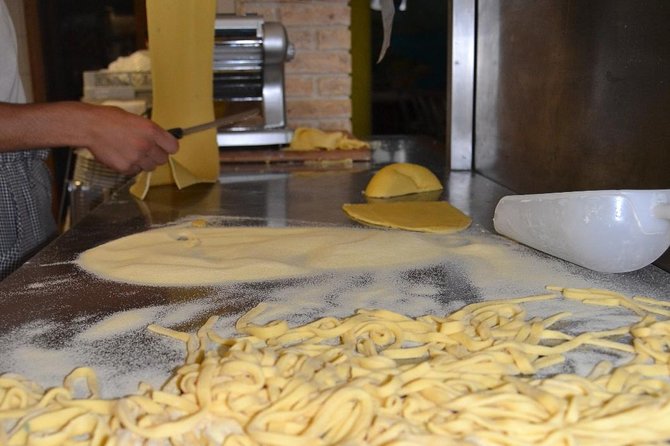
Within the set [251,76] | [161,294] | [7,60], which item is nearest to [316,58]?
[251,76]

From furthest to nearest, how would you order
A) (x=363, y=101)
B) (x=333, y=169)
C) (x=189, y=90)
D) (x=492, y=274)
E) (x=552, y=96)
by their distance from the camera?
(x=363, y=101) < (x=333, y=169) < (x=189, y=90) < (x=552, y=96) < (x=492, y=274)

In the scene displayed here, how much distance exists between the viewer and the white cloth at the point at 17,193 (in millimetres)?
1516

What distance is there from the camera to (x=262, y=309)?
0.87 metres

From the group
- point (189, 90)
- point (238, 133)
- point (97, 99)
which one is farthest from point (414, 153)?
point (97, 99)

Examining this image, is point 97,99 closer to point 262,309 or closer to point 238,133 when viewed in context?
point 238,133

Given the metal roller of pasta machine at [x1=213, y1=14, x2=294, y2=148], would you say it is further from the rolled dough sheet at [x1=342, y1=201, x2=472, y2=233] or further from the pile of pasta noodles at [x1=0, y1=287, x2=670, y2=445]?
the pile of pasta noodles at [x1=0, y1=287, x2=670, y2=445]

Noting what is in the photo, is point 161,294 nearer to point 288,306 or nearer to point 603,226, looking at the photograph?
point 288,306

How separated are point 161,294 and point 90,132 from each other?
2.04 ft

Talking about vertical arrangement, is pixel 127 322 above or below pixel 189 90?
below

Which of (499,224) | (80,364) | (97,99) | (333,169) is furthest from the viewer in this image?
(97,99)

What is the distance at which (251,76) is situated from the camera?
7.55 feet

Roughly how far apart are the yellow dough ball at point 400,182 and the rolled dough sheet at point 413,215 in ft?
0.39

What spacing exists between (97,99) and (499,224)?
219 centimetres

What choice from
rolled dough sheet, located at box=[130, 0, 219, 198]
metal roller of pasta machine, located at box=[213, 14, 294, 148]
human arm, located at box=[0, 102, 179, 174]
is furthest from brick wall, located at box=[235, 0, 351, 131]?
human arm, located at box=[0, 102, 179, 174]
